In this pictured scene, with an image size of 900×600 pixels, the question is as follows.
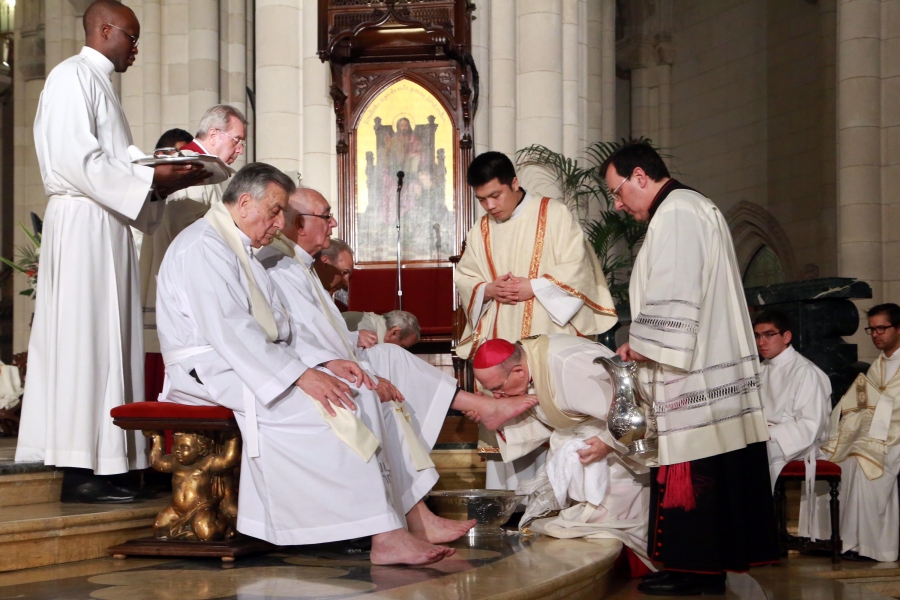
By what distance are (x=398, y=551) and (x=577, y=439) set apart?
118 centimetres

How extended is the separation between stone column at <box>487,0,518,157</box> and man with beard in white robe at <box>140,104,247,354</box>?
4.17 meters

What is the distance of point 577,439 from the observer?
467cm

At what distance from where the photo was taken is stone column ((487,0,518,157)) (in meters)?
A: 9.66

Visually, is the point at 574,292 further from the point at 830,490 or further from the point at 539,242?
the point at 830,490

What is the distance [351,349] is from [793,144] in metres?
12.6

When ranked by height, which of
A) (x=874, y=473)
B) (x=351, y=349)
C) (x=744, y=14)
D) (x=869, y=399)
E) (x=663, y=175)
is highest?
(x=744, y=14)

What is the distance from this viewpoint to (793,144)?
15.7 meters

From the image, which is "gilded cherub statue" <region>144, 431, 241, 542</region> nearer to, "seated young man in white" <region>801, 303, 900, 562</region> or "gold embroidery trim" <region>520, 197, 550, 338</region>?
"gold embroidery trim" <region>520, 197, 550, 338</region>

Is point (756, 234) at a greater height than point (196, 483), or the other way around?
point (756, 234)

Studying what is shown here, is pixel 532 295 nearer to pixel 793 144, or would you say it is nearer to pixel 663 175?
pixel 663 175

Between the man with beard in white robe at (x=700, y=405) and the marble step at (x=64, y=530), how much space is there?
84.1 inches

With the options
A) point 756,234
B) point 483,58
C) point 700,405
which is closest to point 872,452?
point 700,405

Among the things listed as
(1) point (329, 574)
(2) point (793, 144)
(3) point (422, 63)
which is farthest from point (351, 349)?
(2) point (793, 144)

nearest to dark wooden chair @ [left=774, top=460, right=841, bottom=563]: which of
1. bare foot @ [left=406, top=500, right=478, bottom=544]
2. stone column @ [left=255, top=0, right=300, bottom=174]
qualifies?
bare foot @ [left=406, top=500, right=478, bottom=544]
